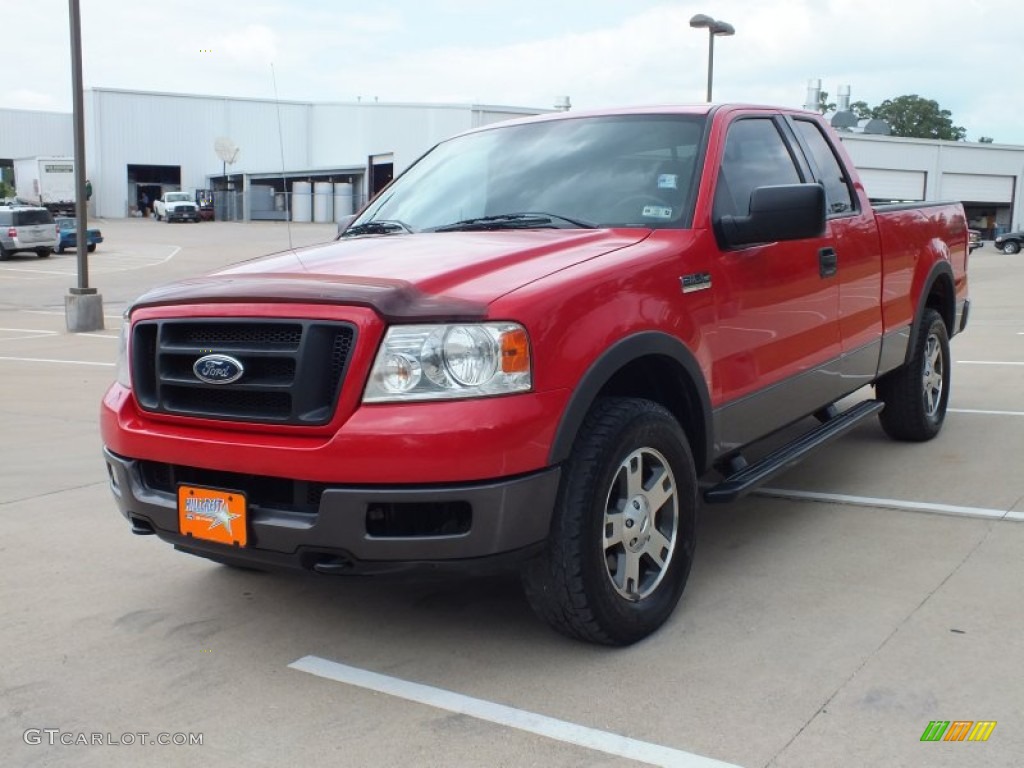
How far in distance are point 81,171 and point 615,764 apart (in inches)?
595

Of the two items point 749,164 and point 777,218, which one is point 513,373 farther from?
point 749,164

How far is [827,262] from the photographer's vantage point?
5.09 meters

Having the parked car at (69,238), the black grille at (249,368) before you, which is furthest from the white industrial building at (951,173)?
the black grille at (249,368)

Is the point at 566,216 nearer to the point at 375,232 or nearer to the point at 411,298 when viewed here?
the point at 375,232

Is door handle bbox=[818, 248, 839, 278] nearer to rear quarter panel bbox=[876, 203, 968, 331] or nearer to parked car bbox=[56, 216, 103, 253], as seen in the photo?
rear quarter panel bbox=[876, 203, 968, 331]

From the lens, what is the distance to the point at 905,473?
6.13 meters

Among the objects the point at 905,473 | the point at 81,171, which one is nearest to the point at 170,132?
the point at 81,171

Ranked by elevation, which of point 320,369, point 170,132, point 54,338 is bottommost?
point 54,338

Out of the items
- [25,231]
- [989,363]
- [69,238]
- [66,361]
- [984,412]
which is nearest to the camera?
[984,412]

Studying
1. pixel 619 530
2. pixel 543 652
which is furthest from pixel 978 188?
pixel 543 652

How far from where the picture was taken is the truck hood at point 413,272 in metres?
3.28

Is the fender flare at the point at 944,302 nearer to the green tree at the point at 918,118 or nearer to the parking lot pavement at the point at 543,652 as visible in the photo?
the parking lot pavement at the point at 543,652

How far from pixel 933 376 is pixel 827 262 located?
2218mm

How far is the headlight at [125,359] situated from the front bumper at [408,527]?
2.82 feet
